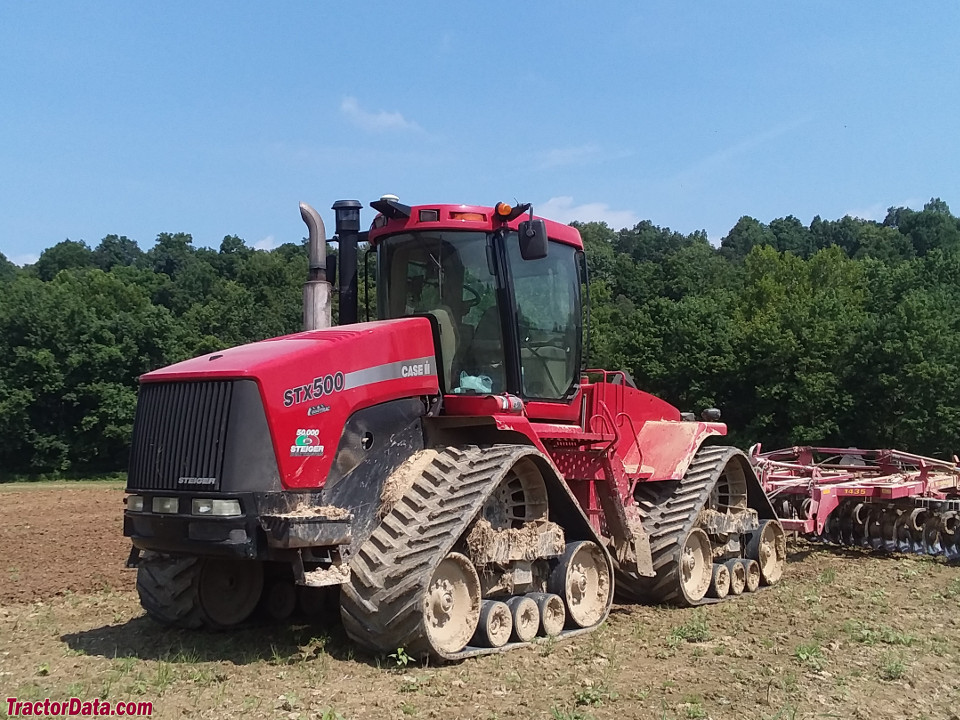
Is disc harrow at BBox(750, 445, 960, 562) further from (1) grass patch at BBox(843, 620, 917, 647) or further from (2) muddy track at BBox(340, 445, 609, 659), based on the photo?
(2) muddy track at BBox(340, 445, 609, 659)

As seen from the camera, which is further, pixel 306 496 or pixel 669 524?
pixel 669 524

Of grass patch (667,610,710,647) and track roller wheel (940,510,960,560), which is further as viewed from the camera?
track roller wheel (940,510,960,560)

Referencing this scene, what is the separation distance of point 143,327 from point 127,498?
142ft

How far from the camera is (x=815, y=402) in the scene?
1358 inches

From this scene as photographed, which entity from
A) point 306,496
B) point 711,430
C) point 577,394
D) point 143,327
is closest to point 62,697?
point 306,496

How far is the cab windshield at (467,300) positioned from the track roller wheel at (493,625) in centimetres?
174

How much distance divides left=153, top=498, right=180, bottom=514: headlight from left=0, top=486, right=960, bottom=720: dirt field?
0.99 metres

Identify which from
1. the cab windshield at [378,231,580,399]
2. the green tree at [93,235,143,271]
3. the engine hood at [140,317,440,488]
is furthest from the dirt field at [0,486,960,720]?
the green tree at [93,235,143,271]

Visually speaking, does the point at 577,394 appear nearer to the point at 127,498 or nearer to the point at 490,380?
the point at 490,380


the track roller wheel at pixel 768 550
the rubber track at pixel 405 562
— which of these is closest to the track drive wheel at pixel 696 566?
the track roller wheel at pixel 768 550

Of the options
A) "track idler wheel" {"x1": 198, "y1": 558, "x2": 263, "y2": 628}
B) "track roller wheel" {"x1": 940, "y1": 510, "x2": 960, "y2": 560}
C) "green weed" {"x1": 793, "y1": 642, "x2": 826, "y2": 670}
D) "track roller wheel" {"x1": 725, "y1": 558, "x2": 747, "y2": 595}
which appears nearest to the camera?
"green weed" {"x1": 793, "y1": 642, "x2": 826, "y2": 670}

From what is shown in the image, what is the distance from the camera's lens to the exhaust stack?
8070 mm

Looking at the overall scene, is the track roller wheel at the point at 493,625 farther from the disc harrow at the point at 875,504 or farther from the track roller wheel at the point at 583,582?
the disc harrow at the point at 875,504

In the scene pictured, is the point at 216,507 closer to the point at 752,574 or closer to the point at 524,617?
the point at 524,617
